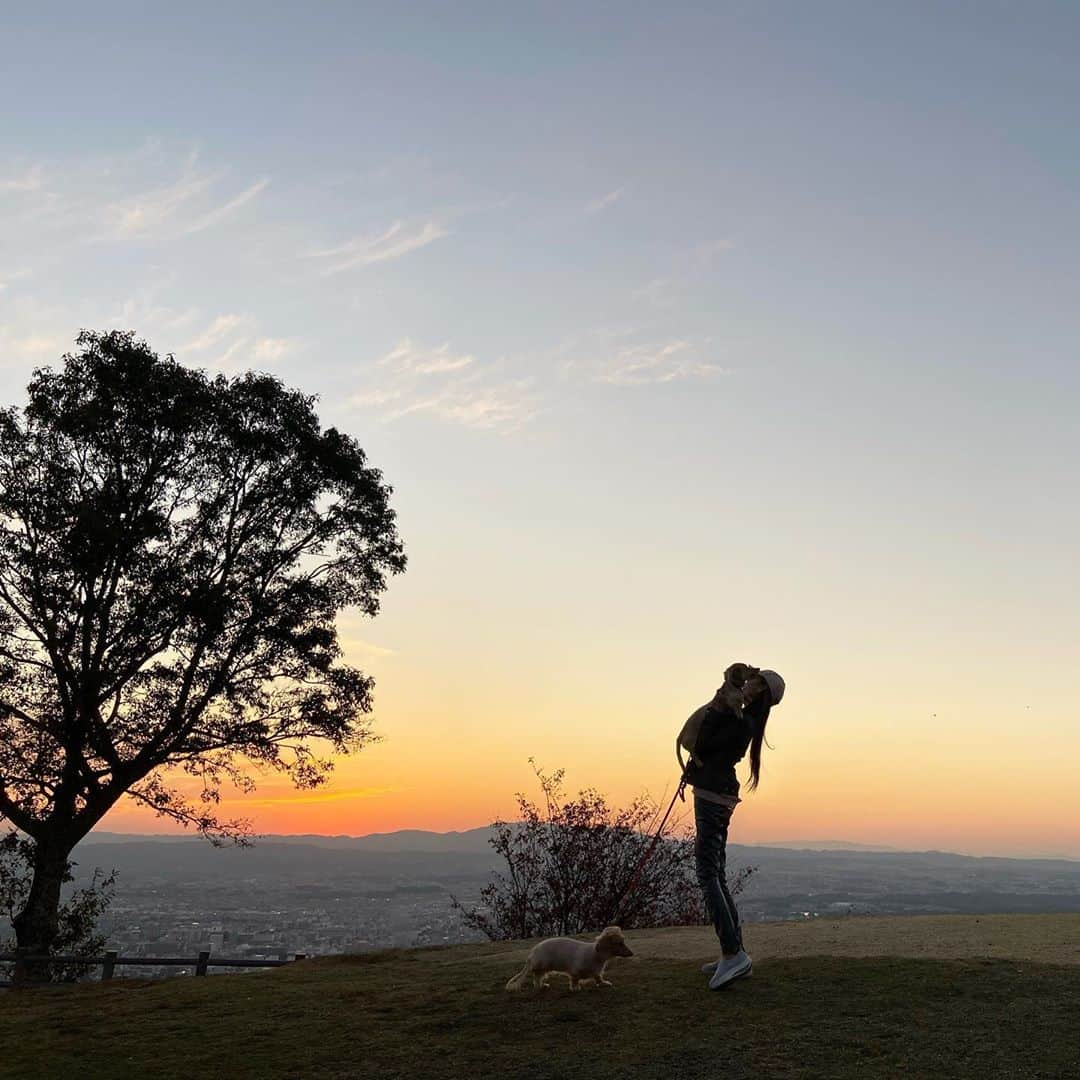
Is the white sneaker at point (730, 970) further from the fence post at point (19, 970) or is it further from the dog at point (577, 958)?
the fence post at point (19, 970)

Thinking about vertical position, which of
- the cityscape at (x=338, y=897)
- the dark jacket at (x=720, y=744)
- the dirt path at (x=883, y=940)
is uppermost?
the dark jacket at (x=720, y=744)

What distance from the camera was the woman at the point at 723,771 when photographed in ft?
30.2

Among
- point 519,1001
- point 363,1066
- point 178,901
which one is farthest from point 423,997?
point 178,901

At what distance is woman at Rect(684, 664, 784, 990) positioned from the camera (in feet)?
30.2

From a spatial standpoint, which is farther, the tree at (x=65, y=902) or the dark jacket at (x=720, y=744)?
the tree at (x=65, y=902)

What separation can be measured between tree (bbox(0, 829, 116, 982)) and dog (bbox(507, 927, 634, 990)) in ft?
54.8

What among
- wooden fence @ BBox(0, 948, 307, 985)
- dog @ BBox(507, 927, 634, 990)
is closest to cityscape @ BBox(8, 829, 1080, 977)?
wooden fence @ BBox(0, 948, 307, 985)

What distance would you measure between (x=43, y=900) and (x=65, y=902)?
1.76m

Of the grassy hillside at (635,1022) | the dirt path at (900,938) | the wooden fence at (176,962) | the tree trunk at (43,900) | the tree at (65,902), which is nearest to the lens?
the grassy hillside at (635,1022)

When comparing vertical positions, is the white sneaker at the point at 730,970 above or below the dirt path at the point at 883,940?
above

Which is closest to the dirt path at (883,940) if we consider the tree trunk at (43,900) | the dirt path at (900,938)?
the dirt path at (900,938)

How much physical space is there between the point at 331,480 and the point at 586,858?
1223 cm

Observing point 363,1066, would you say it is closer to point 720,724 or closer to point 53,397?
point 720,724

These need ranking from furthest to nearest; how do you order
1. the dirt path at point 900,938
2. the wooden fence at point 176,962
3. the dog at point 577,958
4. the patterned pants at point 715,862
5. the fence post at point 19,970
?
the fence post at point 19,970, the wooden fence at point 176,962, the dirt path at point 900,938, the dog at point 577,958, the patterned pants at point 715,862
